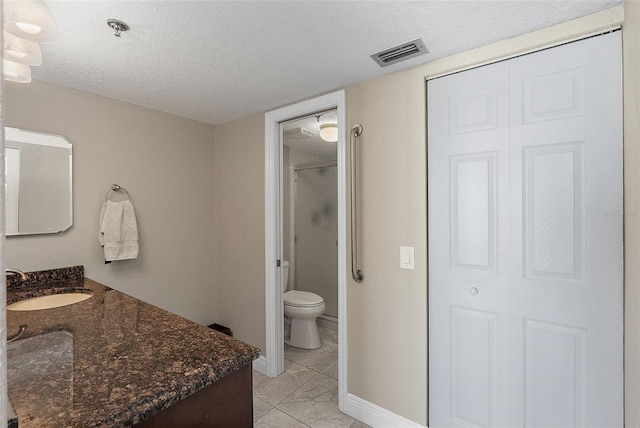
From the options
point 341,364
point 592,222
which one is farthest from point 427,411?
point 592,222

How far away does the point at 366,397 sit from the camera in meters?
1.92

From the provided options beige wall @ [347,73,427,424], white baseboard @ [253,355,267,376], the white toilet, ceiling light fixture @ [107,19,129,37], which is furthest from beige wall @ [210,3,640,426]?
ceiling light fixture @ [107,19,129,37]

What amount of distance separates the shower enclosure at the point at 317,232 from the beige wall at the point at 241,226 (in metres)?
1.12

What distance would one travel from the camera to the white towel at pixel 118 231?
6.86 feet

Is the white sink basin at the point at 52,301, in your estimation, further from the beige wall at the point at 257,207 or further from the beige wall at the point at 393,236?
the beige wall at the point at 393,236

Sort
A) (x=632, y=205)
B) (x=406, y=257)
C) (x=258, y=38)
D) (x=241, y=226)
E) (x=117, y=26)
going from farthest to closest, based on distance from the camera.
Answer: (x=241, y=226), (x=406, y=257), (x=258, y=38), (x=117, y=26), (x=632, y=205)

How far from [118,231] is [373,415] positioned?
2075 millimetres

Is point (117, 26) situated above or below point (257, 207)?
above

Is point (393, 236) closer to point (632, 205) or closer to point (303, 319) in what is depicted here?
point (632, 205)

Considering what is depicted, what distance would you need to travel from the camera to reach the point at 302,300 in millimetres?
3074

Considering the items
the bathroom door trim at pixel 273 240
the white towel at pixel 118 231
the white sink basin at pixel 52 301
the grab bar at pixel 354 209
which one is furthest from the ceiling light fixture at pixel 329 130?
the white sink basin at pixel 52 301

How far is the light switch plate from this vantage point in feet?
5.77

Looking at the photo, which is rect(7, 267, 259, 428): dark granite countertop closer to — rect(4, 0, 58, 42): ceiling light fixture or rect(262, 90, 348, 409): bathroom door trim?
rect(4, 0, 58, 42): ceiling light fixture

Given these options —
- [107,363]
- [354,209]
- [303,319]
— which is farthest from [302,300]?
[107,363]
